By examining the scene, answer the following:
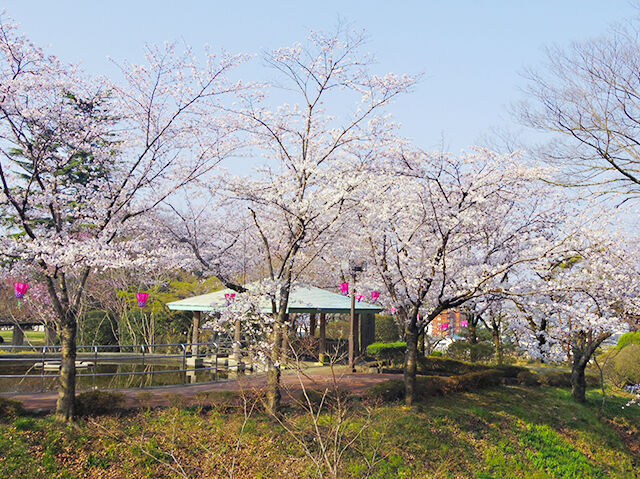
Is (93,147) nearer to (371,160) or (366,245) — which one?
(371,160)

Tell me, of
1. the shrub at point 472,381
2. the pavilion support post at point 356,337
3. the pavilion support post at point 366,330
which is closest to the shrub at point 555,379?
the shrub at point 472,381

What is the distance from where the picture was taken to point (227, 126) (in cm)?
1155

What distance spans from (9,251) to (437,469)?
8791 mm

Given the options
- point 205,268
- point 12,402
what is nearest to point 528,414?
point 205,268

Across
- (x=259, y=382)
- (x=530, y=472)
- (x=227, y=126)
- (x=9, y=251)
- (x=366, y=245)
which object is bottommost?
(x=530, y=472)

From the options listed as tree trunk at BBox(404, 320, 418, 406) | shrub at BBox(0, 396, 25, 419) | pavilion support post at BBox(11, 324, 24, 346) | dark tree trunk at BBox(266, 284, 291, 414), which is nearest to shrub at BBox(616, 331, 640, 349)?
tree trunk at BBox(404, 320, 418, 406)

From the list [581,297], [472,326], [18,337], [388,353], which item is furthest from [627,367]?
[18,337]

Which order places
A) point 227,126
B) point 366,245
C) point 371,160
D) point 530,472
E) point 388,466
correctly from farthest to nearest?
point 366,245, point 371,160, point 227,126, point 530,472, point 388,466

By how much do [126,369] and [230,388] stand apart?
23.3ft

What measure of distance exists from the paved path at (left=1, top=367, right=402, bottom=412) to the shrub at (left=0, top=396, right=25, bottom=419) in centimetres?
36

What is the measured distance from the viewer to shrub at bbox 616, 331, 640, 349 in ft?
65.3

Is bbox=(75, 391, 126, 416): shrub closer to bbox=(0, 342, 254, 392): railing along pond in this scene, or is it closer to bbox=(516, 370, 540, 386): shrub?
bbox=(0, 342, 254, 392): railing along pond

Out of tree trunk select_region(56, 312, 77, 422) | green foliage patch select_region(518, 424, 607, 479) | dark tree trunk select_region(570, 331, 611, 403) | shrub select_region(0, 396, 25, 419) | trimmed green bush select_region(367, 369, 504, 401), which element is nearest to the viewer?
shrub select_region(0, 396, 25, 419)

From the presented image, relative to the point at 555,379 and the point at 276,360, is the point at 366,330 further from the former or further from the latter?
the point at 276,360
